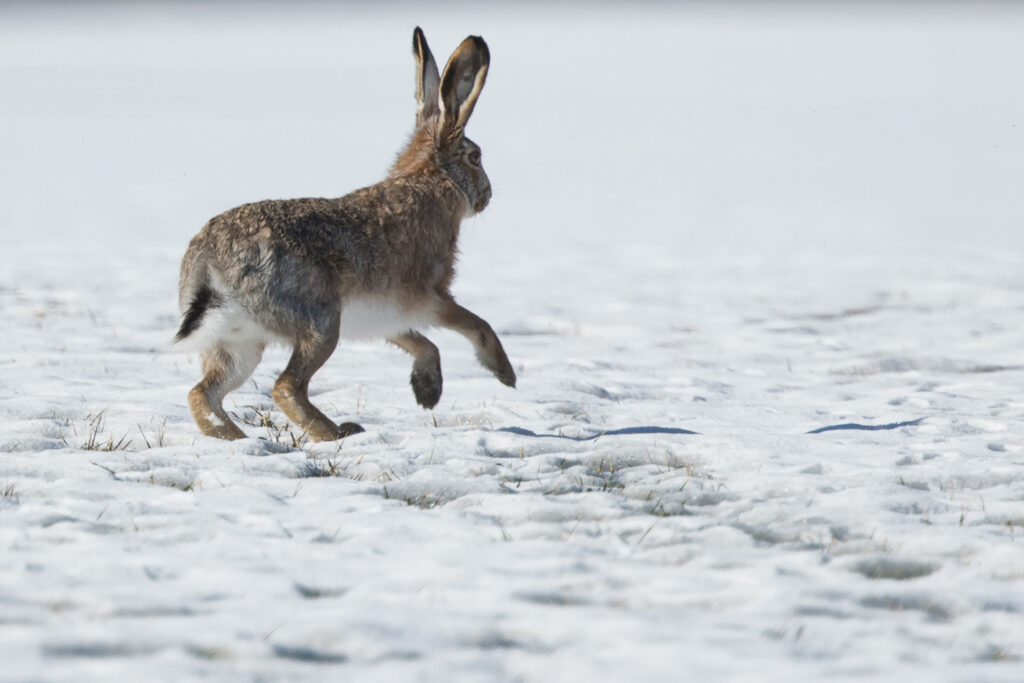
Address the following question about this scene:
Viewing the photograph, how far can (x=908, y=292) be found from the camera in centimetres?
1174

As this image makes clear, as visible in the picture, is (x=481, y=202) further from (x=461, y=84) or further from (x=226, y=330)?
(x=226, y=330)

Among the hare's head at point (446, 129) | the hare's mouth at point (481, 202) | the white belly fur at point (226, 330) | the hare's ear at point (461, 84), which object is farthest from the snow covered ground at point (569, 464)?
the hare's ear at point (461, 84)

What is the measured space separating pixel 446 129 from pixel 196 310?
190cm

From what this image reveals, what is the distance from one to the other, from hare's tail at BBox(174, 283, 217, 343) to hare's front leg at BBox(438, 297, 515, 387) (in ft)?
4.05

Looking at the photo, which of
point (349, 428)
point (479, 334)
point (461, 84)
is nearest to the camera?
point (349, 428)

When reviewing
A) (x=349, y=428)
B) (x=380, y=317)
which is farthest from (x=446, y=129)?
(x=349, y=428)

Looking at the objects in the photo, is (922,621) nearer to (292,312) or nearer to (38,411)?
(292,312)

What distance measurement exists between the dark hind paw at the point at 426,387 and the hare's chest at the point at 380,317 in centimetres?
29

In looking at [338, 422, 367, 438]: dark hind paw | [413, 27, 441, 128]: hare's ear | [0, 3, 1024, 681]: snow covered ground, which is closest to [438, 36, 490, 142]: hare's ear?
[413, 27, 441, 128]: hare's ear

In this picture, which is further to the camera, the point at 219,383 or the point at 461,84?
the point at 461,84

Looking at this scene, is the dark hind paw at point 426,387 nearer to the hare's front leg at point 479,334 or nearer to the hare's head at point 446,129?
the hare's front leg at point 479,334

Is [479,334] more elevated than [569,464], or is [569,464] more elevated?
[479,334]

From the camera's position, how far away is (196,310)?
211 inches

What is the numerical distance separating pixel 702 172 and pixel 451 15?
62489 mm
